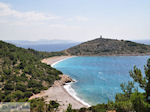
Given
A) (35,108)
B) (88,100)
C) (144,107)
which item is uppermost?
(144,107)

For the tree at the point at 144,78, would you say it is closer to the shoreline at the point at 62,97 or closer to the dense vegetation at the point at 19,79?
the shoreline at the point at 62,97

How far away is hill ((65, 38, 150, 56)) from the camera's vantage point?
5960 inches

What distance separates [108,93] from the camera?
47406 mm

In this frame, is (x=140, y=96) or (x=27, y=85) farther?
(x=27, y=85)

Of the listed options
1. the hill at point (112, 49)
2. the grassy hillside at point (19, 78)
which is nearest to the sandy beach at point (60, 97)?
the grassy hillside at point (19, 78)

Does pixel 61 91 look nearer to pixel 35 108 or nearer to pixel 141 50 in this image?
pixel 35 108

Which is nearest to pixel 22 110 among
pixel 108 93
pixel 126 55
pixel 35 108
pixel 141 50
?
pixel 35 108

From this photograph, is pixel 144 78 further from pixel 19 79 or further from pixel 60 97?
pixel 19 79

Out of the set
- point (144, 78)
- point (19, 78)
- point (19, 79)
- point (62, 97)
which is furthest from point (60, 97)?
point (144, 78)

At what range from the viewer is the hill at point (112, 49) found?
5960 inches

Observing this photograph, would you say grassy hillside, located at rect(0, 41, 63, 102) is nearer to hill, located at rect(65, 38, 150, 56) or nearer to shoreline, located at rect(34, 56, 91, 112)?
shoreline, located at rect(34, 56, 91, 112)

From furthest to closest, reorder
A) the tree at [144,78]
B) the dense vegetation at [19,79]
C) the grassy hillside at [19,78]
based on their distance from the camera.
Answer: the grassy hillside at [19,78], the dense vegetation at [19,79], the tree at [144,78]

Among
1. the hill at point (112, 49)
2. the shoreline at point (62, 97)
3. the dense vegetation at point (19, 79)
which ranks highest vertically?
the hill at point (112, 49)

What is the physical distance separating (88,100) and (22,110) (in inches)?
956
